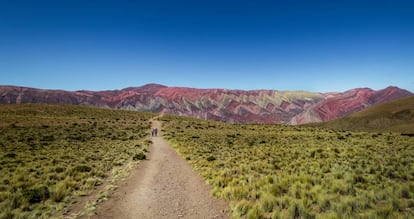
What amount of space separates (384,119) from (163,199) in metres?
120

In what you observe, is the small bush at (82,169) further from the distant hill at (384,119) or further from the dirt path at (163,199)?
the distant hill at (384,119)

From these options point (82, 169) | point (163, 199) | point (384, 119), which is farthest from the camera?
point (384, 119)

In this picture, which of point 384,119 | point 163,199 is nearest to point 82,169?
point 163,199

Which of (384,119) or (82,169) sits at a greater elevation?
(384,119)

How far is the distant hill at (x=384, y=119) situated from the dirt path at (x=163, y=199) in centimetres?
9802

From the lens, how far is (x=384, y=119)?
98.2m

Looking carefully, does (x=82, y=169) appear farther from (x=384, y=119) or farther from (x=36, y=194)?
(x=384, y=119)

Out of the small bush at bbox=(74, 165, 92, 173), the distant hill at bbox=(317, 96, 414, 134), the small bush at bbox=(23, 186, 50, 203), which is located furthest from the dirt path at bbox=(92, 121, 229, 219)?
the distant hill at bbox=(317, 96, 414, 134)

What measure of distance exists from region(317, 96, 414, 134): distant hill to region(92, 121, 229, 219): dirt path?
98017 millimetres

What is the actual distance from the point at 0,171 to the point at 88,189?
24.0ft

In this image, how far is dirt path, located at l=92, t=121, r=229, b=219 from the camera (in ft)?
26.3

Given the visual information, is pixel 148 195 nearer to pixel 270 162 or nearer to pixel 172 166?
pixel 172 166

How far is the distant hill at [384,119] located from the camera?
3587 inches

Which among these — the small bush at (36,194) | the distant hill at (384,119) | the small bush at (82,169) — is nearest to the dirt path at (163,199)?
the small bush at (36,194)
